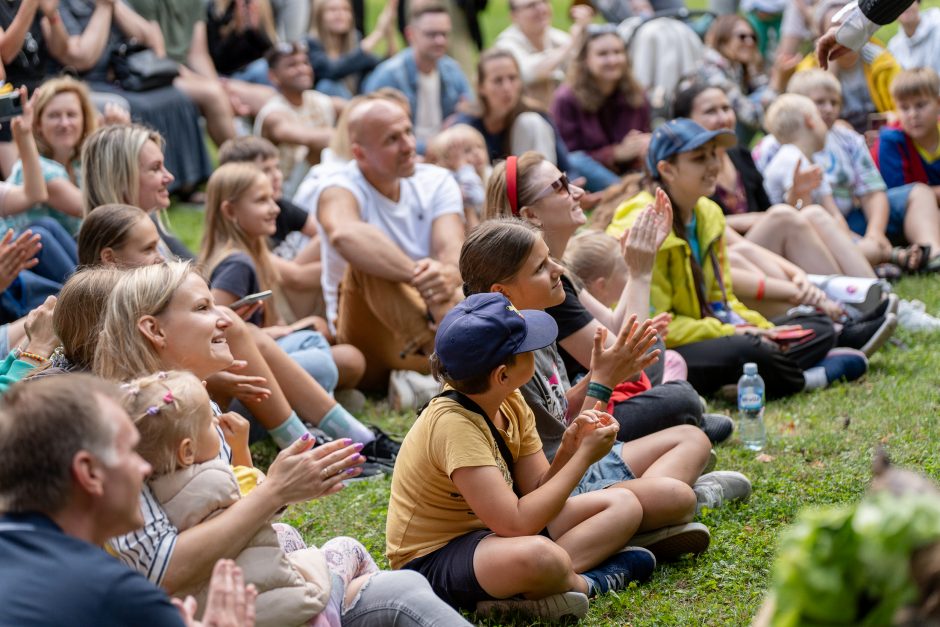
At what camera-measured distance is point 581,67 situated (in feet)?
30.5

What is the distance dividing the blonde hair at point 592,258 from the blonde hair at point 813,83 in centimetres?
348

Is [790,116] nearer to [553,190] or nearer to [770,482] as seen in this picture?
[553,190]

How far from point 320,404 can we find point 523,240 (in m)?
1.61

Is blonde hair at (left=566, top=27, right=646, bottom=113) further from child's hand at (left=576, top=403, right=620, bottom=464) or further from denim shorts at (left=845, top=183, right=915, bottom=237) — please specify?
child's hand at (left=576, top=403, right=620, bottom=464)

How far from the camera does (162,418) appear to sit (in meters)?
2.79

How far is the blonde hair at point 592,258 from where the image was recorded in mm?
4945

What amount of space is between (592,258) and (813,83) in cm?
364

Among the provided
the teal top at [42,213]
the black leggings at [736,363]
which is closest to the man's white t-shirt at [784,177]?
the black leggings at [736,363]

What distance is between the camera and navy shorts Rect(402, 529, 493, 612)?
3338 millimetres

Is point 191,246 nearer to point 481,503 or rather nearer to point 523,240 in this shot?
point 523,240

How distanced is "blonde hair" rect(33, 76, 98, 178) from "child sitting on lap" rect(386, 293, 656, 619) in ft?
11.1

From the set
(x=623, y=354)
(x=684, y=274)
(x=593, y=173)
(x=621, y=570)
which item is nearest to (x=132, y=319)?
(x=623, y=354)

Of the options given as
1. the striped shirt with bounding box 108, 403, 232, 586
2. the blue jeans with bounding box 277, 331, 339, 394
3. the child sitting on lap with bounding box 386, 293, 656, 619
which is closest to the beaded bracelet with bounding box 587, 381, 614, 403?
the child sitting on lap with bounding box 386, 293, 656, 619

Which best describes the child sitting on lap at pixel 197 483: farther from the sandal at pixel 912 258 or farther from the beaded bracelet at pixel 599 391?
the sandal at pixel 912 258
